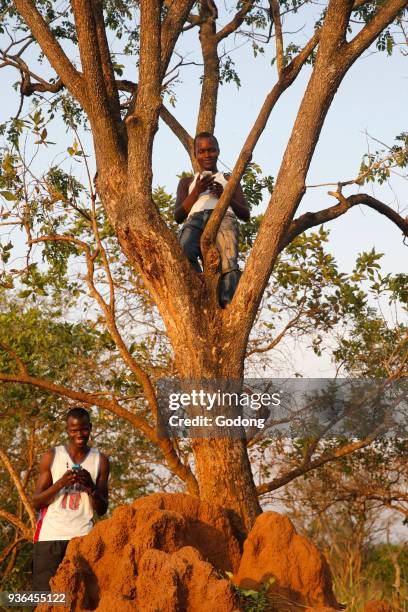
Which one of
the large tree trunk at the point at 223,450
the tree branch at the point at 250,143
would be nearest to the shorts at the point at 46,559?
the large tree trunk at the point at 223,450

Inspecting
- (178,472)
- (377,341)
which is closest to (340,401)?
(377,341)

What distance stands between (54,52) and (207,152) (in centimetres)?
160

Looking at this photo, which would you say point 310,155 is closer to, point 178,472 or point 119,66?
point 178,472

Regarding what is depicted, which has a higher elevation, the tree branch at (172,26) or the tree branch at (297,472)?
the tree branch at (172,26)

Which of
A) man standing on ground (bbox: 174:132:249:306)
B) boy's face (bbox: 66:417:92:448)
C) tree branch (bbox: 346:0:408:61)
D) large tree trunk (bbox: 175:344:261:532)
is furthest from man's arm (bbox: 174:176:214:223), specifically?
boy's face (bbox: 66:417:92:448)

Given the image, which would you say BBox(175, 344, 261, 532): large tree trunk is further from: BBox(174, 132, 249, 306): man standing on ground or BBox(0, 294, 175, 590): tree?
BBox(0, 294, 175, 590): tree

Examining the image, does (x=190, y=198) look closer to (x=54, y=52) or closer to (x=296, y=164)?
(x=296, y=164)

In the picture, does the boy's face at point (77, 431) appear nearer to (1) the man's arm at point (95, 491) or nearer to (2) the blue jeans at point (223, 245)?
(1) the man's arm at point (95, 491)

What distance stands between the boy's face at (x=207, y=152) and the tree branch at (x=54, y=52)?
3.38 feet

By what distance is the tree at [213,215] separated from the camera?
667cm

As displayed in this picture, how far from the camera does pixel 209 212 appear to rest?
7156 millimetres

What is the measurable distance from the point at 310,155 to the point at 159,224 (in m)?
1.29
